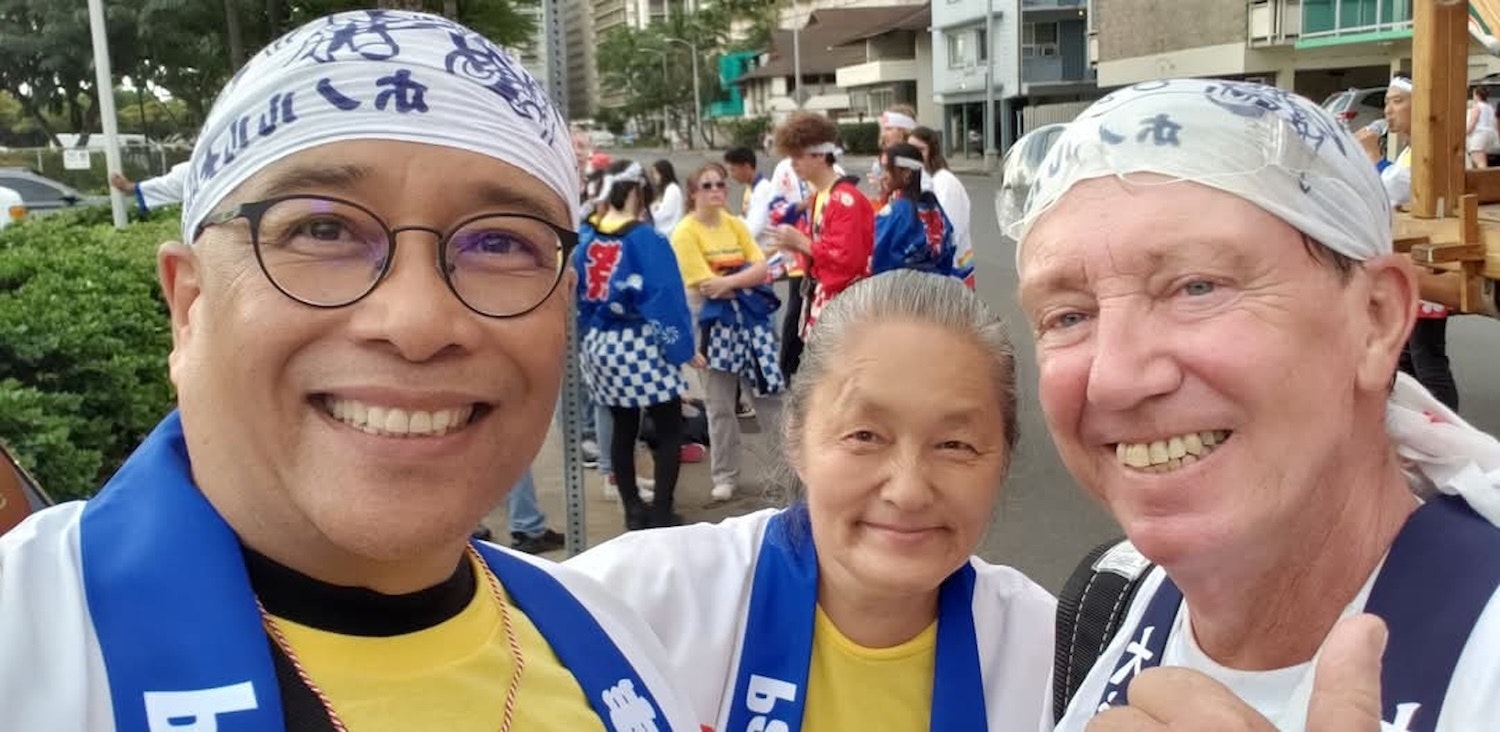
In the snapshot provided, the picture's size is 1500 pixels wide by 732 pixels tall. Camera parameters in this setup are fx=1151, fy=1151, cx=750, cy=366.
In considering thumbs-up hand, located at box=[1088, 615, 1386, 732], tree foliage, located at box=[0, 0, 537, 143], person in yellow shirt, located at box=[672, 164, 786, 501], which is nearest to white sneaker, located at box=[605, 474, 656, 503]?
person in yellow shirt, located at box=[672, 164, 786, 501]

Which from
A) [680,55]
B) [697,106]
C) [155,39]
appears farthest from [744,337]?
[680,55]

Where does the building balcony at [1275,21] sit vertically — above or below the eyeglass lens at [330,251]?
above

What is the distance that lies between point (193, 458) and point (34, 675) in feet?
1.09

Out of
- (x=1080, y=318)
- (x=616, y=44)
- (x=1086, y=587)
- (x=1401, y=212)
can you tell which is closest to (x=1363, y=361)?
(x=1080, y=318)

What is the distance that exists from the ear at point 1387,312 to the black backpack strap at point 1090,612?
1.85 ft

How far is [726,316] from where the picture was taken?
6848 mm

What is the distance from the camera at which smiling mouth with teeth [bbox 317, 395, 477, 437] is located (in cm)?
128

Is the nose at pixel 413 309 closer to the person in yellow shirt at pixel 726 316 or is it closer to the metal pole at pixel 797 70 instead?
the person in yellow shirt at pixel 726 316

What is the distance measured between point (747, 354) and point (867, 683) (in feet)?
15.7

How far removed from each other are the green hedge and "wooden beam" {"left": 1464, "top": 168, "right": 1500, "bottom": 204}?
5.40m

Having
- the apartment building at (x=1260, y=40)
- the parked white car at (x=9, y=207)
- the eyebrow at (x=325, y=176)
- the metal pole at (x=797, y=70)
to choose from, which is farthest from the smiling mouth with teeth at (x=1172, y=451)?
the metal pole at (x=797, y=70)

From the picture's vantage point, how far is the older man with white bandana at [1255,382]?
4.53ft

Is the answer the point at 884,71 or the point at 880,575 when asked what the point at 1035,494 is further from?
the point at 884,71

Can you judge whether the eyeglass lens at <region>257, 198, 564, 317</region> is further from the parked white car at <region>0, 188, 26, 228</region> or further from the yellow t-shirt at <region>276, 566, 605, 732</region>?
the parked white car at <region>0, 188, 26, 228</region>
